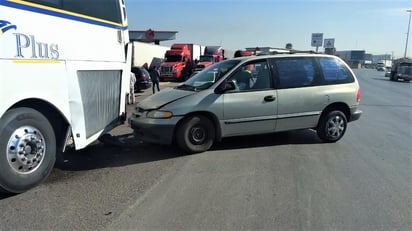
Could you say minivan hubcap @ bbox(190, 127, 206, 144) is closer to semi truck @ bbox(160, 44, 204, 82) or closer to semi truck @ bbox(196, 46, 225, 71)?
semi truck @ bbox(160, 44, 204, 82)

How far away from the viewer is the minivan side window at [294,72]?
7262 millimetres

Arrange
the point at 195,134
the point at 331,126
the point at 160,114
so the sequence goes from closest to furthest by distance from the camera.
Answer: the point at 160,114 < the point at 195,134 < the point at 331,126

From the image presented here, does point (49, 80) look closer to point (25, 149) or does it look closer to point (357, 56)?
point (25, 149)

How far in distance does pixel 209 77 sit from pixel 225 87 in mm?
658

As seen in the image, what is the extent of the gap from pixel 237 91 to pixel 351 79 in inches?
107

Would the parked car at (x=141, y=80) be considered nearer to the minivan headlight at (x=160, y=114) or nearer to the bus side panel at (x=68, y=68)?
the bus side panel at (x=68, y=68)

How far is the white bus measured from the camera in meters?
4.18

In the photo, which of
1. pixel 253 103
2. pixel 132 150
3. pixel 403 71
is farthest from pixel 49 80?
pixel 403 71

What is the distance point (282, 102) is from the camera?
7148mm

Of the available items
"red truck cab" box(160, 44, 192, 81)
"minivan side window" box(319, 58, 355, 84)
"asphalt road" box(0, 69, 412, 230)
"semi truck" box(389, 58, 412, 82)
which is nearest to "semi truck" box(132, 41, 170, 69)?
"red truck cab" box(160, 44, 192, 81)

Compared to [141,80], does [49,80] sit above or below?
above

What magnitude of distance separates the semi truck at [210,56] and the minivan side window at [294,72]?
26545 mm

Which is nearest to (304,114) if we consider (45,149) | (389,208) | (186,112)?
(186,112)

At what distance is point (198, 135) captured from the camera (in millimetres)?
6660
